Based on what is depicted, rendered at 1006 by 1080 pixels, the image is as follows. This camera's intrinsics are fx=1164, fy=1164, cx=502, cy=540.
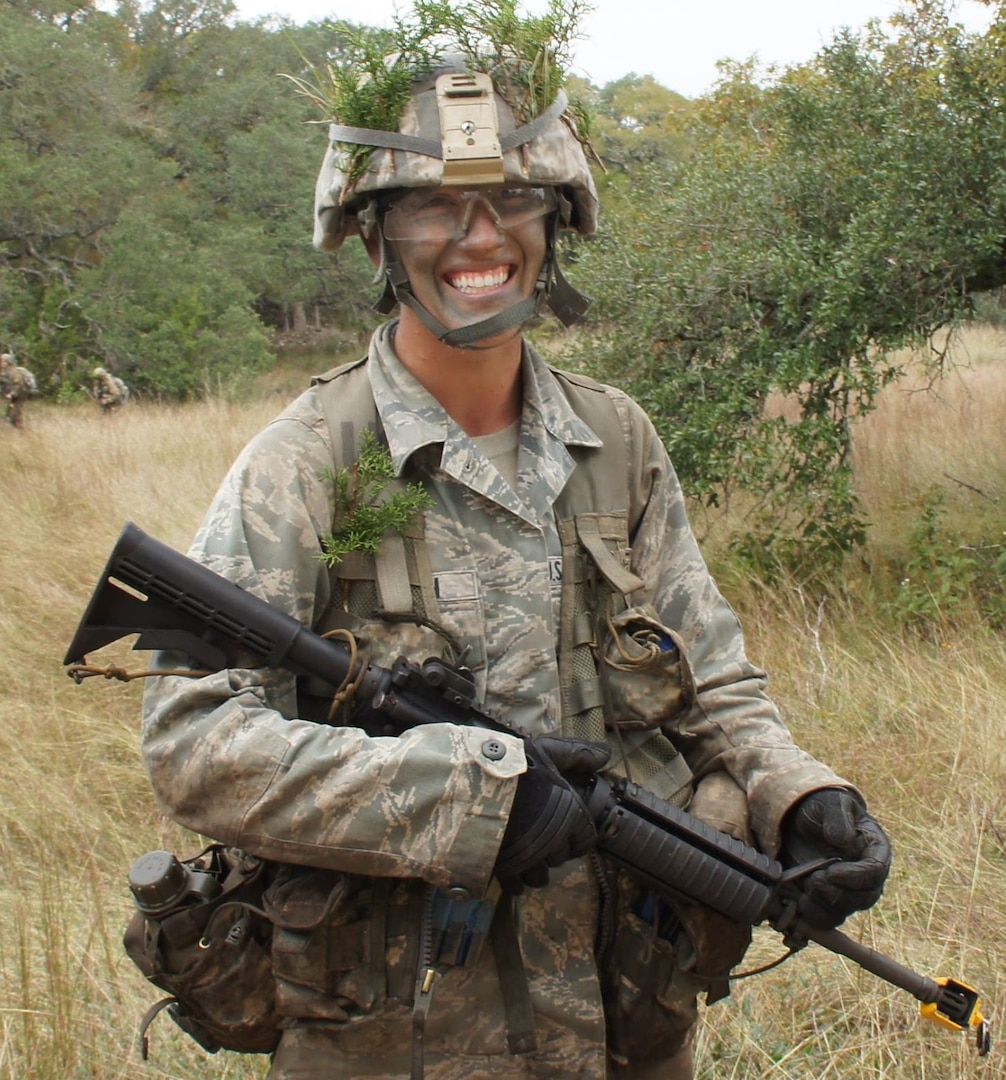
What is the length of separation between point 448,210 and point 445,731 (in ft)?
3.00

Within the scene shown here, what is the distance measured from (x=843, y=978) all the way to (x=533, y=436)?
1.77 metres

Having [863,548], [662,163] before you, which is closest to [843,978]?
[863,548]

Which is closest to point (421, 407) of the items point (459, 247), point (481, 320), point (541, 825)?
point (481, 320)

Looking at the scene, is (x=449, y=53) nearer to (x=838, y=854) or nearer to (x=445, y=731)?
(x=445, y=731)

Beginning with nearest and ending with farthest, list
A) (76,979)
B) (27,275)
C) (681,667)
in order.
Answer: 1. (681,667)
2. (76,979)
3. (27,275)

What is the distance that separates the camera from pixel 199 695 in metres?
1.72

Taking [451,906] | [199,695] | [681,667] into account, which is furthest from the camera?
[681,667]

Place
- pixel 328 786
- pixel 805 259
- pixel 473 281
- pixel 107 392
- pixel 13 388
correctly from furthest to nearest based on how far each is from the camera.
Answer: pixel 107 392 → pixel 13 388 → pixel 805 259 → pixel 473 281 → pixel 328 786

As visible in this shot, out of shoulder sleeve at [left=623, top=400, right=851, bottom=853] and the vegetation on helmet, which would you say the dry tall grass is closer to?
shoulder sleeve at [left=623, top=400, right=851, bottom=853]

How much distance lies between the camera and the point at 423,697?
1.84 metres

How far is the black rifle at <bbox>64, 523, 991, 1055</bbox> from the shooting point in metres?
1.76

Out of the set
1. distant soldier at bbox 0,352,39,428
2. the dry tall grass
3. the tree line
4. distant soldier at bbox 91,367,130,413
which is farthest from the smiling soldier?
distant soldier at bbox 91,367,130,413

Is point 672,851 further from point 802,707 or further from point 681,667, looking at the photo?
point 802,707

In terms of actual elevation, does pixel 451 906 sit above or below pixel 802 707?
above
